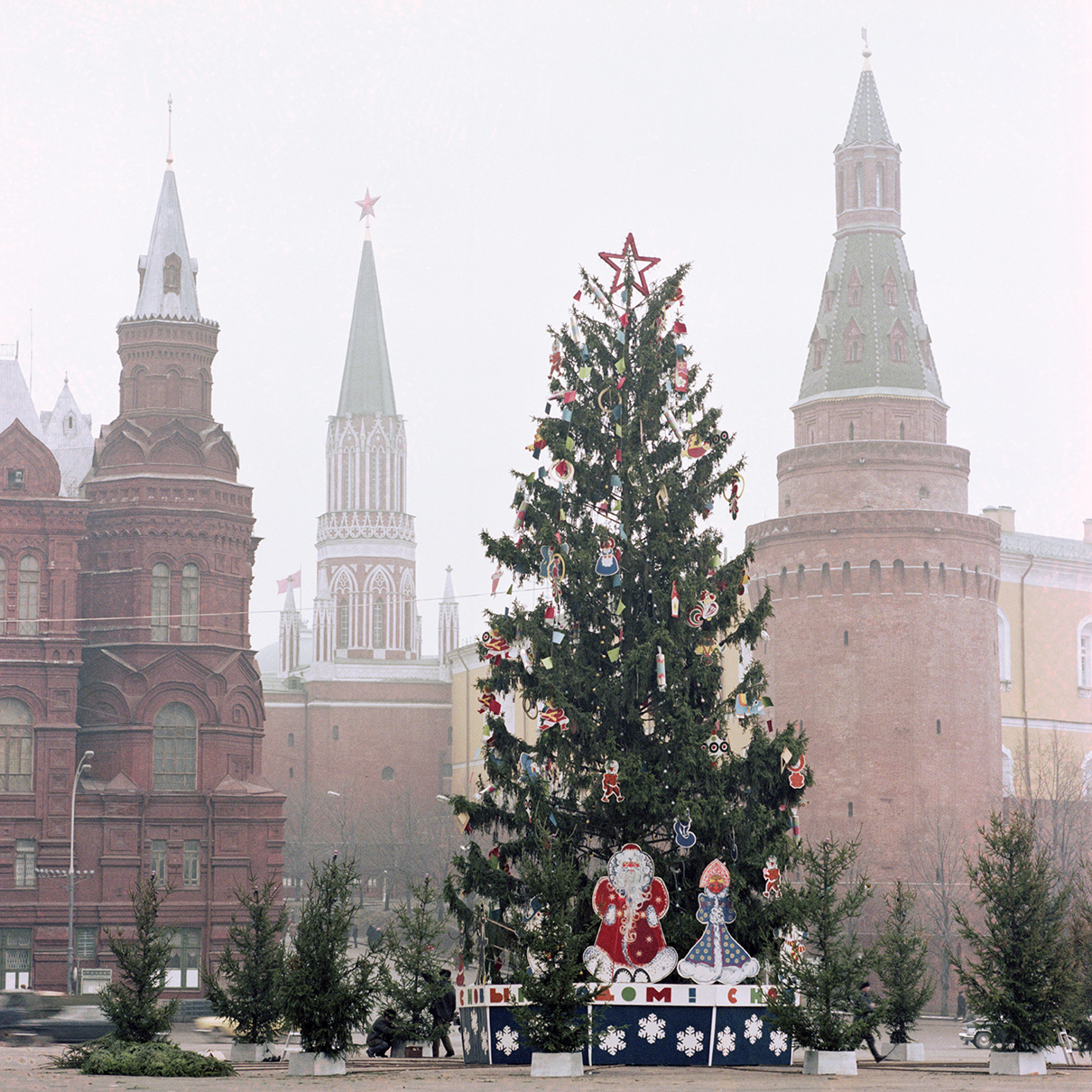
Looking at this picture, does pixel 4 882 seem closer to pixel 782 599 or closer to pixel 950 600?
pixel 782 599

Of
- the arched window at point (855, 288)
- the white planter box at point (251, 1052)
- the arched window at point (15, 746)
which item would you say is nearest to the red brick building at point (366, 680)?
the arched window at point (855, 288)

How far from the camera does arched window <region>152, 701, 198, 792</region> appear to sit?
2224 inches

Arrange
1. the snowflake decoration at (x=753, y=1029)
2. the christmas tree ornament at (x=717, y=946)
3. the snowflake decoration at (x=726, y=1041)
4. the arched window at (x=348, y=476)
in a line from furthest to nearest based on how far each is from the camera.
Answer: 1. the arched window at (x=348, y=476)
2. the christmas tree ornament at (x=717, y=946)
3. the snowflake decoration at (x=753, y=1029)
4. the snowflake decoration at (x=726, y=1041)

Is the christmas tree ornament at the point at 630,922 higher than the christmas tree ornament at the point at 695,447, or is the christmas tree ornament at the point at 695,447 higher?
the christmas tree ornament at the point at 695,447

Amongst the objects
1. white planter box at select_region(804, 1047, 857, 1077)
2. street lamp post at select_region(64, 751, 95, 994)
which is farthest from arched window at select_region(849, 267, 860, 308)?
white planter box at select_region(804, 1047, 857, 1077)

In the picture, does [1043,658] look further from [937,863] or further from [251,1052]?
[251,1052]

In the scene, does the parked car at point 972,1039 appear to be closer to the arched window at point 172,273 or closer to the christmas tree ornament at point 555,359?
the christmas tree ornament at point 555,359

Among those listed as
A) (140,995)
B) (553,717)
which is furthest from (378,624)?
(140,995)

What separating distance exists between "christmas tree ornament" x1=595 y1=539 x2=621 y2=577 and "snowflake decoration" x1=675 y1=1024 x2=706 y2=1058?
18.7 feet

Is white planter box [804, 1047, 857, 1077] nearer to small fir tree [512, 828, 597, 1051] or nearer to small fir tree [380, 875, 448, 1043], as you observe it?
small fir tree [512, 828, 597, 1051]

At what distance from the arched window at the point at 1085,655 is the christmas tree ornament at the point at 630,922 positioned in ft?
187

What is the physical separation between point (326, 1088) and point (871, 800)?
4636 centimetres

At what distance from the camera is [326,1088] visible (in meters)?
19.3

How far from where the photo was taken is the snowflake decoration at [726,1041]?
23.2 m
